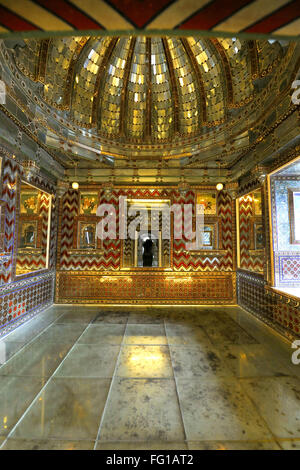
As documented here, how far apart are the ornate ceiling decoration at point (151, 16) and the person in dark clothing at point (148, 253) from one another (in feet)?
22.7

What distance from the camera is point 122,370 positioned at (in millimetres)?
3125

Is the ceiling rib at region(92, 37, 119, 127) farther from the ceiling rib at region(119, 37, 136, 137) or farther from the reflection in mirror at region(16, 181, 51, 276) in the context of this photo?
the reflection in mirror at region(16, 181, 51, 276)

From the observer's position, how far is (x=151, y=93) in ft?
21.4

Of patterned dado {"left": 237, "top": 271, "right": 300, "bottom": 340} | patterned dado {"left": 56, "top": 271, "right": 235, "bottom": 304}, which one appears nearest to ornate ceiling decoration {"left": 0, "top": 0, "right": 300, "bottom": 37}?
patterned dado {"left": 237, "top": 271, "right": 300, "bottom": 340}

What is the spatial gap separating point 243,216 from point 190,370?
194 inches

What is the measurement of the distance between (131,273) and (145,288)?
25.7 inches

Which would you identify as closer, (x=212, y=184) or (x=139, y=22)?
(x=139, y=22)

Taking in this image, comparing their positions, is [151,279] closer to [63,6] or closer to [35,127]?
[35,127]

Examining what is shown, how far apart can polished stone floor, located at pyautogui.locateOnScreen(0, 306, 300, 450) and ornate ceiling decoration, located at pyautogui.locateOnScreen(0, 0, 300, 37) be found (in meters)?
3.31

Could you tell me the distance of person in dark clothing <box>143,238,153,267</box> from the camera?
8127 mm

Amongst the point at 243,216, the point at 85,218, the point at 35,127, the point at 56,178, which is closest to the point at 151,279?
the point at 85,218

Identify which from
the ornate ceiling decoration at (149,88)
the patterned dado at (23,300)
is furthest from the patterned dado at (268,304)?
the patterned dado at (23,300)

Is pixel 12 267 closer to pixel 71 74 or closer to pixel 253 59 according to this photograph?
pixel 71 74

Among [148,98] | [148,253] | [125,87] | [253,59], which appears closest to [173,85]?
[148,98]
